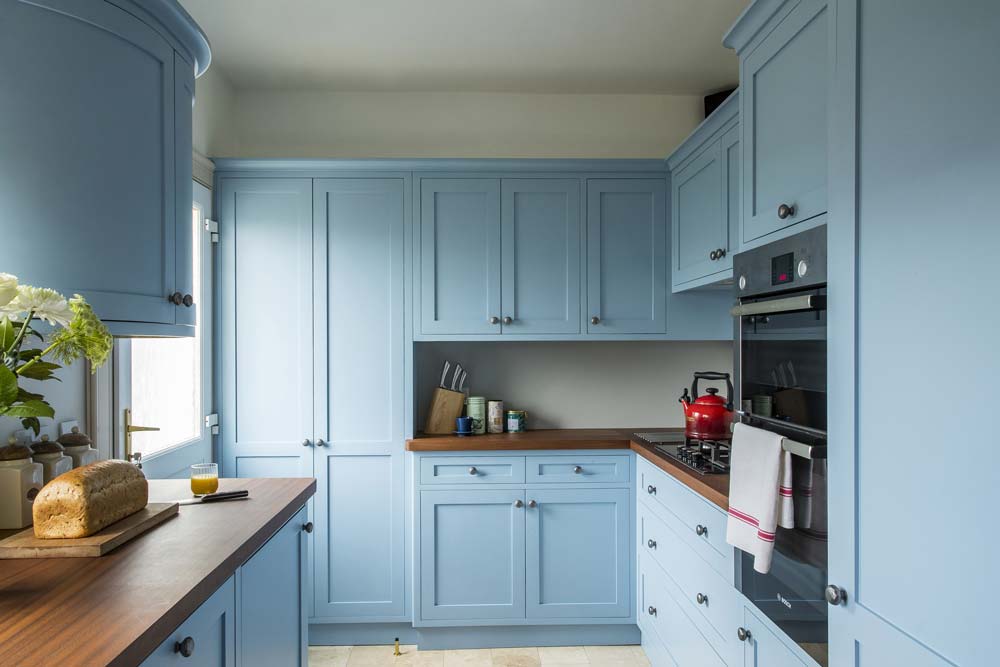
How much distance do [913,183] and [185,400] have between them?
2706mm

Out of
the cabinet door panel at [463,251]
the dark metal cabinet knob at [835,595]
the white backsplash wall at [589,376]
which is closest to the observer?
the dark metal cabinet knob at [835,595]

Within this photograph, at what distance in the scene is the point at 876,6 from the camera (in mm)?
1044

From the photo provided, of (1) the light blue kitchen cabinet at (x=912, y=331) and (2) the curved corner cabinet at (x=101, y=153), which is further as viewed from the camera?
(2) the curved corner cabinet at (x=101, y=153)

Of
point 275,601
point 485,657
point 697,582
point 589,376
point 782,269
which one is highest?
point 782,269

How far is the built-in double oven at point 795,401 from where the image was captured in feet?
4.05

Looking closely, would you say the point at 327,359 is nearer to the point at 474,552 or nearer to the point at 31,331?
the point at 474,552

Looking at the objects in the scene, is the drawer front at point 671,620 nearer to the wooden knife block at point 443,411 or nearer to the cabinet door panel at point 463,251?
the wooden knife block at point 443,411

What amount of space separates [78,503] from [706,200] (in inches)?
90.7

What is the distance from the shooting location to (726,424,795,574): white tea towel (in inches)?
52.8

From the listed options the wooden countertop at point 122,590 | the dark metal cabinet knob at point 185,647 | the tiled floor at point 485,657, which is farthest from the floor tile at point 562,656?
the dark metal cabinet knob at point 185,647

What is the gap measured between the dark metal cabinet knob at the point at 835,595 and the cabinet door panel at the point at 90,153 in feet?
5.25

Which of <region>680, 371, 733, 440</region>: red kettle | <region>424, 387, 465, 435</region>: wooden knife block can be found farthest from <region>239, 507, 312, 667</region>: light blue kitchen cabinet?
<region>680, 371, 733, 440</region>: red kettle

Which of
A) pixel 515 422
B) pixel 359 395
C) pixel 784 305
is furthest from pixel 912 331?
pixel 359 395

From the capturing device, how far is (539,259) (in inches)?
113
